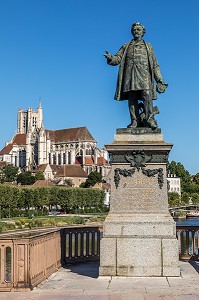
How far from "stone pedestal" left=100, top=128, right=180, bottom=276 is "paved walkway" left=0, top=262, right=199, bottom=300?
35 centimetres

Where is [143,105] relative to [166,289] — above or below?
above

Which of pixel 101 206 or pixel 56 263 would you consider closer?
pixel 56 263

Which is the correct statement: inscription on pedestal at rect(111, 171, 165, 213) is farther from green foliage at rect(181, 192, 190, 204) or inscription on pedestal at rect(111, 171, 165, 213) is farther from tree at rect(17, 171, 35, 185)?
green foliage at rect(181, 192, 190, 204)

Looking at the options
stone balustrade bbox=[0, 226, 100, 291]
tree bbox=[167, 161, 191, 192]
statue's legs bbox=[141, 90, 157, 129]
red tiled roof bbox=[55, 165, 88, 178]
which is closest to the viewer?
stone balustrade bbox=[0, 226, 100, 291]

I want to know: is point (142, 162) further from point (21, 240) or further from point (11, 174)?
point (11, 174)

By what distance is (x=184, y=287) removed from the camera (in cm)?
1013

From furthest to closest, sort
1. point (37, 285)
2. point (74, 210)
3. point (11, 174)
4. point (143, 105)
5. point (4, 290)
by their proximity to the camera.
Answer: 1. point (11, 174)
2. point (74, 210)
3. point (143, 105)
4. point (37, 285)
5. point (4, 290)

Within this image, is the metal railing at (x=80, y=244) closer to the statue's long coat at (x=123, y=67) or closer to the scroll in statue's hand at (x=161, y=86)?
the statue's long coat at (x=123, y=67)

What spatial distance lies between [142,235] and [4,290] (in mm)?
3373

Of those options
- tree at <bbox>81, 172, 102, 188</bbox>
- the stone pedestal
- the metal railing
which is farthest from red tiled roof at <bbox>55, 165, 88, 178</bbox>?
the stone pedestal

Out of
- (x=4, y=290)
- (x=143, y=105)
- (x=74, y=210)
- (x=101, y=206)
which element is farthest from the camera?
(x=101, y=206)

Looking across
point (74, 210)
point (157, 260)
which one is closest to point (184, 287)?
point (157, 260)

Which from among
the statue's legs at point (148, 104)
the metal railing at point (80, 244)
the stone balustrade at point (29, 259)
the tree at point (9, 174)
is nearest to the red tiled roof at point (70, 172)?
the tree at point (9, 174)

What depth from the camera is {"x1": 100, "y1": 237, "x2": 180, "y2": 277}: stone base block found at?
36.8ft
